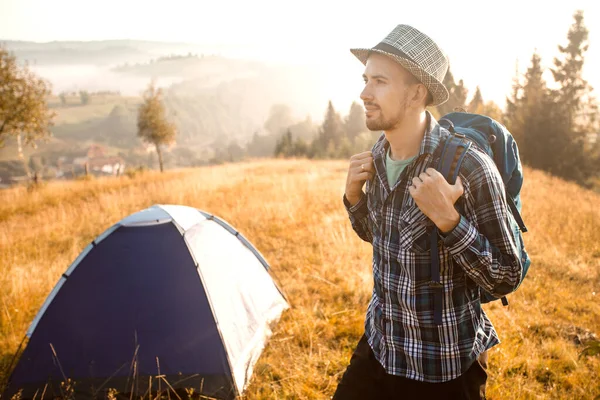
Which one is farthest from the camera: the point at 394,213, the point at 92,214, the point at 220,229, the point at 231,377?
the point at 92,214

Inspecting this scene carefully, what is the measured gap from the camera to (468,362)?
189cm

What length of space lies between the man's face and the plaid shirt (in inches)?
7.9

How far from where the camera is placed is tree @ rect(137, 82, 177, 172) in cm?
2841

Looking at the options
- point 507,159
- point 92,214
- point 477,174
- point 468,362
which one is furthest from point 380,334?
point 92,214

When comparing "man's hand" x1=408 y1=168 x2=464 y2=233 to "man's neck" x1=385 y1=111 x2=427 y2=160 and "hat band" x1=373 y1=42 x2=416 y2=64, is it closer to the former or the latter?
"man's neck" x1=385 y1=111 x2=427 y2=160

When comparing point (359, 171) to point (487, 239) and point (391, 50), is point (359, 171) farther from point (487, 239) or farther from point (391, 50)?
point (487, 239)

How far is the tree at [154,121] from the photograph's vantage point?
28.4 metres

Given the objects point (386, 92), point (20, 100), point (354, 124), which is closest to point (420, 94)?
point (386, 92)

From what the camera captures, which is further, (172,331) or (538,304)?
(538,304)

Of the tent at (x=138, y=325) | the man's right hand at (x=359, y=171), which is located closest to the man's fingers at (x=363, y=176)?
→ the man's right hand at (x=359, y=171)

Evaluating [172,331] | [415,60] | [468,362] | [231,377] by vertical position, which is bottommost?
[231,377]

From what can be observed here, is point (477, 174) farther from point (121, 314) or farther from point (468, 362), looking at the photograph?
point (121, 314)

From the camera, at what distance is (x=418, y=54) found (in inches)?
72.5

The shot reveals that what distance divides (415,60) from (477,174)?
65cm
